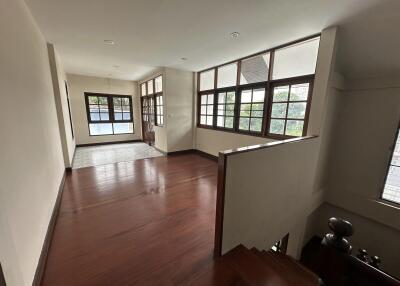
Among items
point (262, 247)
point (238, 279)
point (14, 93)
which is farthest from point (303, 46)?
point (14, 93)

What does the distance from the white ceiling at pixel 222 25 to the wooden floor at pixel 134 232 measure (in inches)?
103

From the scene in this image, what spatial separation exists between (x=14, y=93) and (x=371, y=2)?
11.8ft

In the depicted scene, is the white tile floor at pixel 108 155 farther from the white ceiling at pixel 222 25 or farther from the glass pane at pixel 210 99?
the white ceiling at pixel 222 25

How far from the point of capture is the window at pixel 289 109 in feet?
9.23

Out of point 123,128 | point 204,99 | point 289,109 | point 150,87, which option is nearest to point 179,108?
point 204,99

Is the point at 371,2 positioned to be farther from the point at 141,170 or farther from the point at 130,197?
the point at 141,170

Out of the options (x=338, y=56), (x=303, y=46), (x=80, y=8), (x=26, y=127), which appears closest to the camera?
(x=26, y=127)

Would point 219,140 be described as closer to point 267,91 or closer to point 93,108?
point 267,91

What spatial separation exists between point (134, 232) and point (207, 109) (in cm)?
378

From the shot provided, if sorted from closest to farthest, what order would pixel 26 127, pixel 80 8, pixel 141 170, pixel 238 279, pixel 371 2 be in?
pixel 238 279 < pixel 26 127 < pixel 371 2 < pixel 80 8 < pixel 141 170

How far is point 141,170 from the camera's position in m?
3.93

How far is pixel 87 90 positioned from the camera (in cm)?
618

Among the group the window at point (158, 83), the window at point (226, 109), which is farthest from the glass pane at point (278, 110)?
the window at point (158, 83)

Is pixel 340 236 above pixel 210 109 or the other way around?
the other way around
